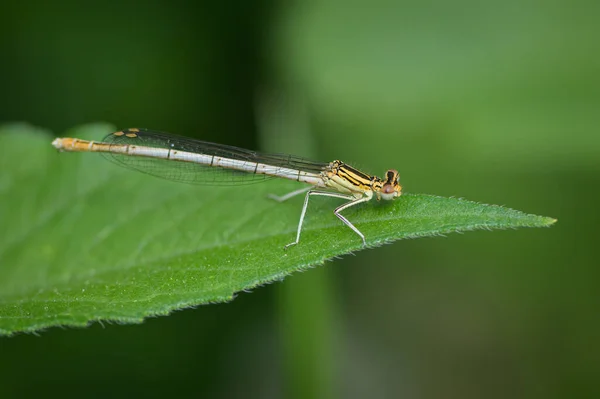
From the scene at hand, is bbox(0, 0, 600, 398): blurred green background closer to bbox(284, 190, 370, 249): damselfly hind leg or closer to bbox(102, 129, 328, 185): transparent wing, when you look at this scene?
bbox(102, 129, 328, 185): transparent wing

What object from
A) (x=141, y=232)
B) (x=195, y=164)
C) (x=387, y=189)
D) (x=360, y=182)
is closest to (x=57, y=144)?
(x=195, y=164)

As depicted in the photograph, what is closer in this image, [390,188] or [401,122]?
[390,188]

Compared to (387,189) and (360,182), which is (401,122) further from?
(387,189)

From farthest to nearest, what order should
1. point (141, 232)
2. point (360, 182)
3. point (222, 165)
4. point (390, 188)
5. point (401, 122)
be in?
point (401, 122) < point (222, 165) < point (360, 182) < point (390, 188) < point (141, 232)

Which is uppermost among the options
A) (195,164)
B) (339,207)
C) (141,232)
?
(195,164)

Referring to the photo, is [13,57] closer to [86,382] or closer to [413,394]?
[86,382]

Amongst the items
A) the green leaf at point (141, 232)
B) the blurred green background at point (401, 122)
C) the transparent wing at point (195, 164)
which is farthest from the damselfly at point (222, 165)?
the blurred green background at point (401, 122)

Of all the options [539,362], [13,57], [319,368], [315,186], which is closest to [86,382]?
[319,368]
